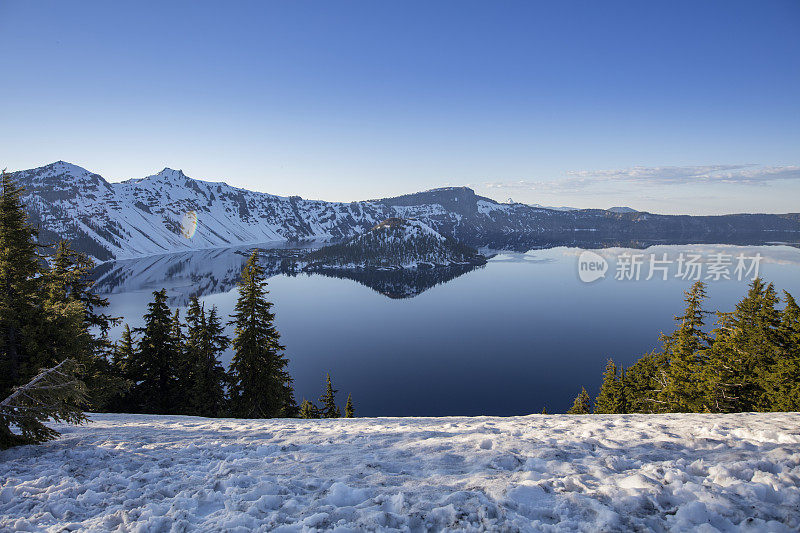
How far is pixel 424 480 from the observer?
5.79 m

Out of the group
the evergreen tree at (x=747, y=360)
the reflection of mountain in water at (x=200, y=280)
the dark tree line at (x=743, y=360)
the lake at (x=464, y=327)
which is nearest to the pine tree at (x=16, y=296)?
the dark tree line at (x=743, y=360)

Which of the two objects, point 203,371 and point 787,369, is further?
point 203,371

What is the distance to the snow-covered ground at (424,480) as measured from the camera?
14.6ft

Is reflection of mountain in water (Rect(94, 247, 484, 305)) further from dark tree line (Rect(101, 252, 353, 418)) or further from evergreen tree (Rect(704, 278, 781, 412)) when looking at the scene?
evergreen tree (Rect(704, 278, 781, 412))

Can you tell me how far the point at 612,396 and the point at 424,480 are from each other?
38.5 metres

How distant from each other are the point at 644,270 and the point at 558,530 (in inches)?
7986

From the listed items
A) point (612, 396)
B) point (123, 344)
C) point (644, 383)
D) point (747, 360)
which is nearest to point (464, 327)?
point (612, 396)

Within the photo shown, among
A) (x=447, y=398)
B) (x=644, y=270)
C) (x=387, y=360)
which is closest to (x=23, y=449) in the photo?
(x=447, y=398)

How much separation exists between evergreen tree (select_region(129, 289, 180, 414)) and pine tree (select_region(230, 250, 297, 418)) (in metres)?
5.15

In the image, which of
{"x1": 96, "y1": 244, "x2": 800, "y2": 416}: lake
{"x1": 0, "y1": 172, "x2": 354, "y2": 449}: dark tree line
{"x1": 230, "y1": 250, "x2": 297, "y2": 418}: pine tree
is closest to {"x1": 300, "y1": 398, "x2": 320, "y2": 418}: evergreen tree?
{"x1": 0, "y1": 172, "x2": 354, "y2": 449}: dark tree line

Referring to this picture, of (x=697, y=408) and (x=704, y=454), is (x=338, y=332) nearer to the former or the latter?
(x=697, y=408)

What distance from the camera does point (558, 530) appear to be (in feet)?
13.5

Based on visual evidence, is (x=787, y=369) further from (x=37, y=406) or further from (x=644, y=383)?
(x=37, y=406)

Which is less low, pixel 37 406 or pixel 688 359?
pixel 37 406
